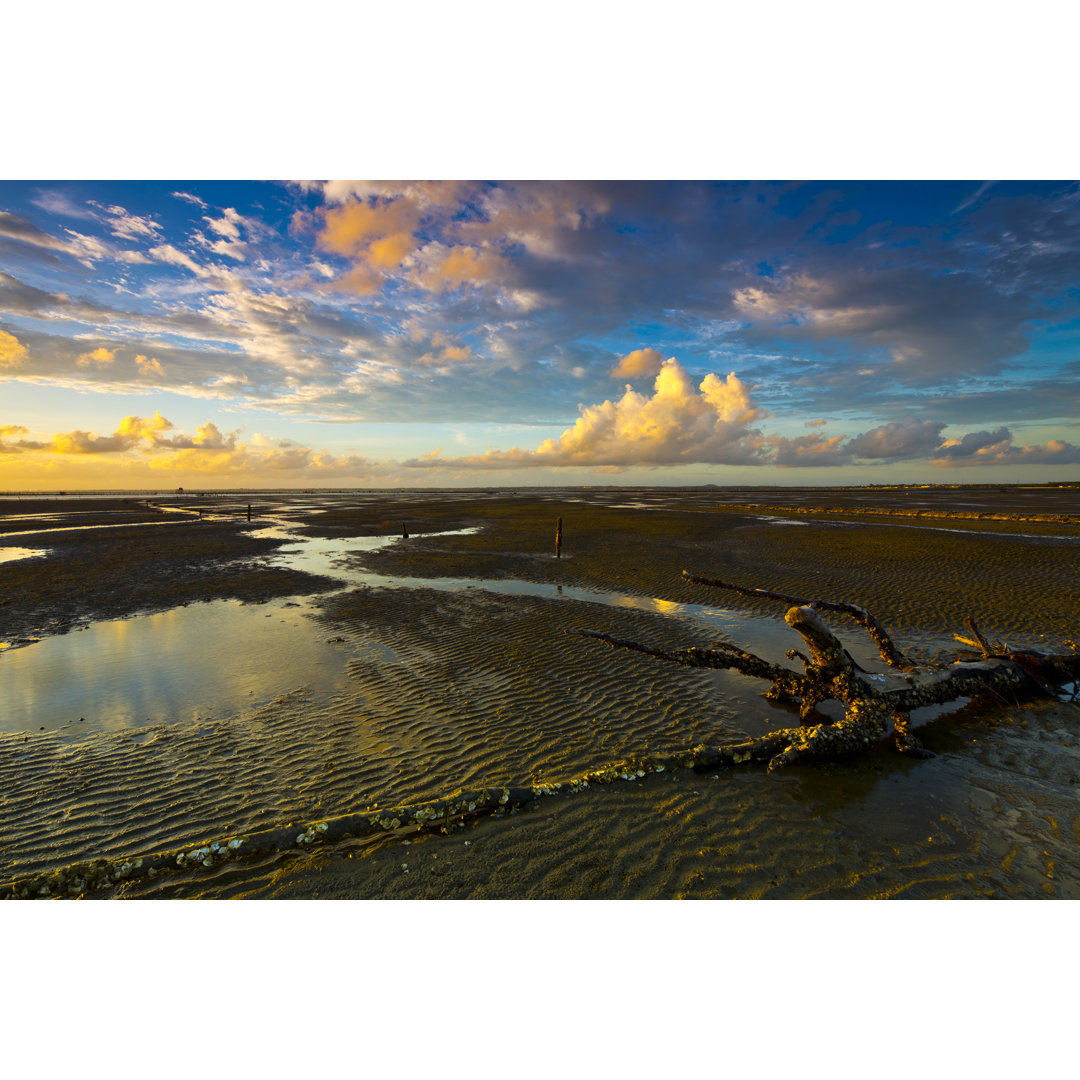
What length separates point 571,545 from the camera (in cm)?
3050

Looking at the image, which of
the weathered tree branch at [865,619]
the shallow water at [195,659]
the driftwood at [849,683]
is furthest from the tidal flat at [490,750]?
the weathered tree branch at [865,619]

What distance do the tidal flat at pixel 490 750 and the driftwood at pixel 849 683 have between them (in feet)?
1.02

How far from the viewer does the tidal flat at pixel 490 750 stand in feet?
16.3

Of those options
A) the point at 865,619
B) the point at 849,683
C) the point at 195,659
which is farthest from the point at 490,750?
the point at 195,659

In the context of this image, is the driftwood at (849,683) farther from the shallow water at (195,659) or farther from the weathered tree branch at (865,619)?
the shallow water at (195,659)

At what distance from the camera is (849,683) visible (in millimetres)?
7426

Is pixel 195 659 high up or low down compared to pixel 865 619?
down

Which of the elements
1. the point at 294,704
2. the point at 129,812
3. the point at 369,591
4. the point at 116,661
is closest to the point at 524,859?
the point at 129,812

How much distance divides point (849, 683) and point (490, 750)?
570 cm

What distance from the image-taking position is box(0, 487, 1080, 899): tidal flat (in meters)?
4.96

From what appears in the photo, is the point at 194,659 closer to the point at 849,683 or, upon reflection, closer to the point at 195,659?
the point at 195,659

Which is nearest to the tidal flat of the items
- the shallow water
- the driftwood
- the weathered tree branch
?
the shallow water

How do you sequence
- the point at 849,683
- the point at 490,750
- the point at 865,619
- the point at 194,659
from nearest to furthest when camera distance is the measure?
the point at 849,683 < the point at 490,750 < the point at 865,619 < the point at 194,659

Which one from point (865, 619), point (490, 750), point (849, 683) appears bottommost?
point (490, 750)
